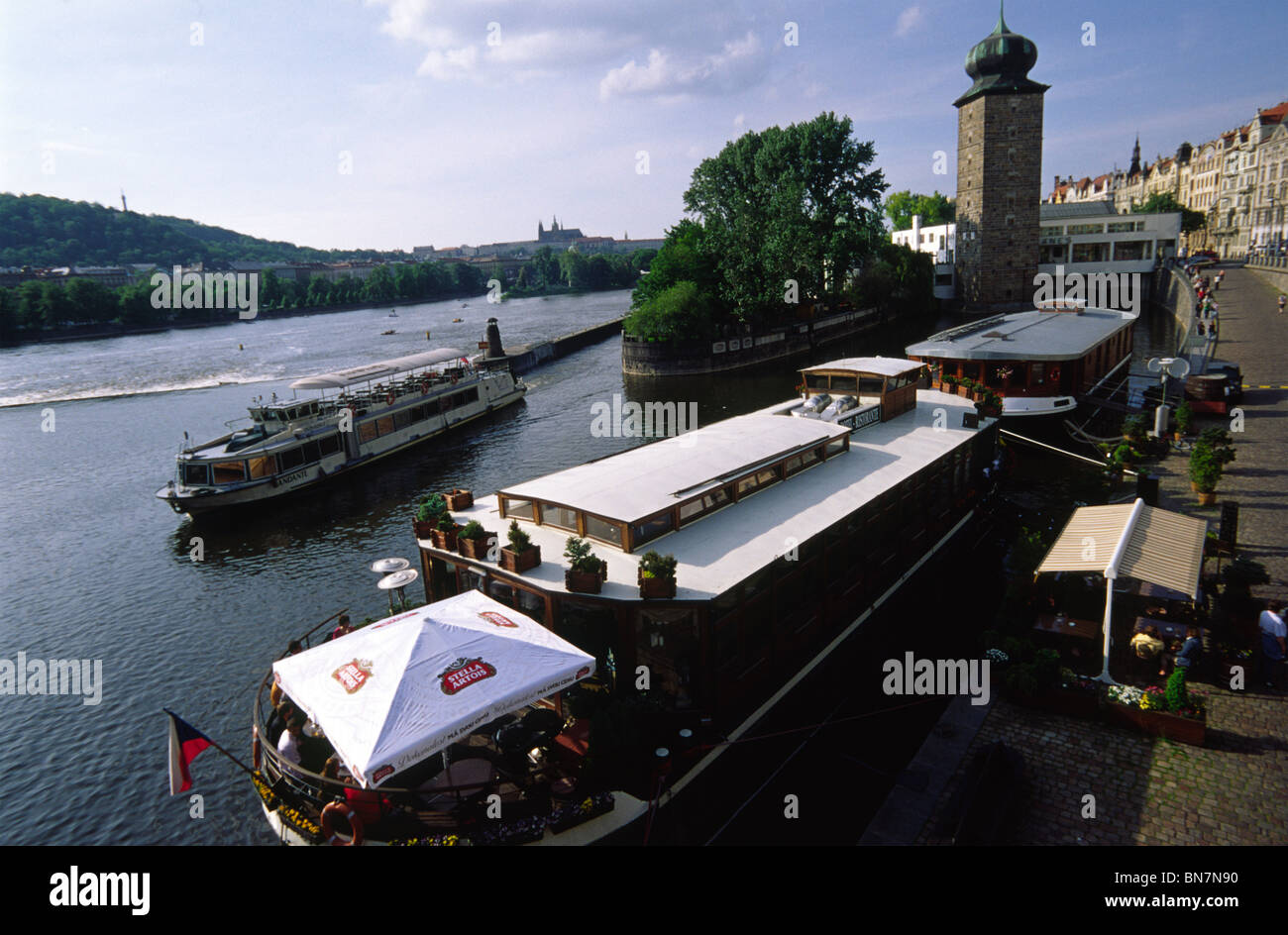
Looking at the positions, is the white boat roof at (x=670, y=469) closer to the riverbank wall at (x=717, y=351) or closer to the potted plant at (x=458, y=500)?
the potted plant at (x=458, y=500)

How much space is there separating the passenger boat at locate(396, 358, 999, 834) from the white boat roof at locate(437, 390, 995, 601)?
5 centimetres

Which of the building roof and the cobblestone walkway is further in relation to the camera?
the building roof

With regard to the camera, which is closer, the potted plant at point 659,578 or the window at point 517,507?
the potted plant at point 659,578

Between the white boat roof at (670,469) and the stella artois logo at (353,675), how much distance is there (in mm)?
5044

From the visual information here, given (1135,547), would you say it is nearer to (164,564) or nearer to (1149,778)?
(1149,778)

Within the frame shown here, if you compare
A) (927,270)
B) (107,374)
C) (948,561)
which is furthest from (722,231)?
(107,374)

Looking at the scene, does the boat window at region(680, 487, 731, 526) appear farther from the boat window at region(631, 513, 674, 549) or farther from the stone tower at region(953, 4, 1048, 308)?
the stone tower at region(953, 4, 1048, 308)

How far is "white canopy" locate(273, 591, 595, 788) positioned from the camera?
10.2 metres

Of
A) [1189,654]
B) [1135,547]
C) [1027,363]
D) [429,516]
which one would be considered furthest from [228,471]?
[1027,363]

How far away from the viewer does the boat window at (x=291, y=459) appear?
127 ft

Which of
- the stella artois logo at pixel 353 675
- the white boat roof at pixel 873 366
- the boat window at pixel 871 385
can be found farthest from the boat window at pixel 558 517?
the boat window at pixel 871 385

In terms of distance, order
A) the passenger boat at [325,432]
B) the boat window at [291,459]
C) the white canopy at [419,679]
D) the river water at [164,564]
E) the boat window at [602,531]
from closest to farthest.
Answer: the white canopy at [419,679], the boat window at [602,531], the river water at [164,564], the passenger boat at [325,432], the boat window at [291,459]

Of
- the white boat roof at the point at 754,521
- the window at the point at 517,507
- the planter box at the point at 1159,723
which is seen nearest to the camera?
the planter box at the point at 1159,723

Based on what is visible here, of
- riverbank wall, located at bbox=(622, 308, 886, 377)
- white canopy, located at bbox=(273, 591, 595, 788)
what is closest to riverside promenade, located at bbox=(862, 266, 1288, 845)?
white canopy, located at bbox=(273, 591, 595, 788)
